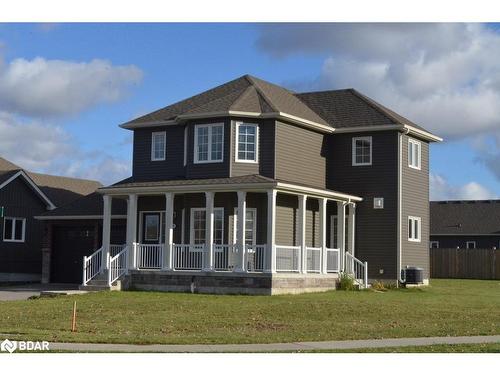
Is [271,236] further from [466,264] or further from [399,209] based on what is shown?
[466,264]

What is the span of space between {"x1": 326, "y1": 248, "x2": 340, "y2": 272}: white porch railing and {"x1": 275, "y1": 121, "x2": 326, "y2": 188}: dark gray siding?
2947 mm

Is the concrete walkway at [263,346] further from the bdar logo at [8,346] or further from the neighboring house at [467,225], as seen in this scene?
→ the neighboring house at [467,225]

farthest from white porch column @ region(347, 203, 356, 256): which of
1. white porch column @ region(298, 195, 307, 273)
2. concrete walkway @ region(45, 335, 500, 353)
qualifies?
concrete walkway @ region(45, 335, 500, 353)

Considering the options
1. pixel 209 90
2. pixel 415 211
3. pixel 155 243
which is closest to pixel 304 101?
pixel 209 90

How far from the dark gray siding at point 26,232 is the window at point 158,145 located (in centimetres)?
918

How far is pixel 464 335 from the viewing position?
16.8 meters

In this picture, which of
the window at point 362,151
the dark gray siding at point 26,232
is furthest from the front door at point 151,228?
the dark gray siding at point 26,232

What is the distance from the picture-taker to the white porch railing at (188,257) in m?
29.2

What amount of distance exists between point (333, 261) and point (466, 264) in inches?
692

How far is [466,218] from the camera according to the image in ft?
178

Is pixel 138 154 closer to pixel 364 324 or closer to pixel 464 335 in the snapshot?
pixel 364 324

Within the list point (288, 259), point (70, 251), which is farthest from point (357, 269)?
point (70, 251)

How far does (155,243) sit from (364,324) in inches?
587

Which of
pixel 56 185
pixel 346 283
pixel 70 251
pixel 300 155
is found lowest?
pixel 346 283
